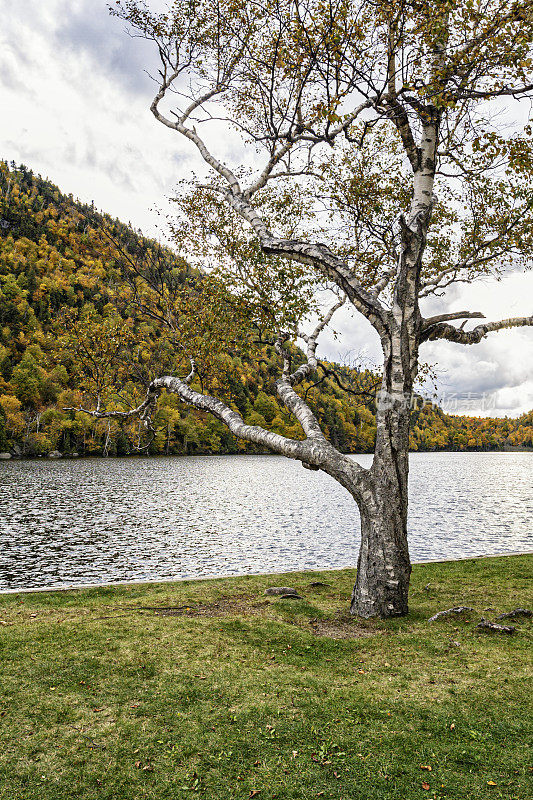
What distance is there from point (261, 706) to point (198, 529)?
84.4 feet

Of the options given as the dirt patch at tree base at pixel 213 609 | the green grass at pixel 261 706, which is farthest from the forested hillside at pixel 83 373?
the green grass at pixel 261 706

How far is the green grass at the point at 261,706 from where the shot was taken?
190 inches

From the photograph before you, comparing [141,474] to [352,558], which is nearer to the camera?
[352,558]

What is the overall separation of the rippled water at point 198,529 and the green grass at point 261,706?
11.1m

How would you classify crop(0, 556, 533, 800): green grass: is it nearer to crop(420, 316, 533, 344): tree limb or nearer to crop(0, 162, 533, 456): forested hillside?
crop(420, 316, 533, 344): tree limb

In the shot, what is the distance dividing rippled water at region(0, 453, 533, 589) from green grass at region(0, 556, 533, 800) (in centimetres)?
1108

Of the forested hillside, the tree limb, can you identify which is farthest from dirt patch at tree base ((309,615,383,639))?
the tree limb

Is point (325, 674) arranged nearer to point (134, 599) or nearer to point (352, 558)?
point (134, 599)

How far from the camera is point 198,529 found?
31.2 meters

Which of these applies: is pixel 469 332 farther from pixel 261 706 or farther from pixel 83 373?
pixel 83 373

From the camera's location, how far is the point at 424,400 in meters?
11.5

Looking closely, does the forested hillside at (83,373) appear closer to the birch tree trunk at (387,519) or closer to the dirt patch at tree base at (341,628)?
Result: the birch tree trunk at (387,519)

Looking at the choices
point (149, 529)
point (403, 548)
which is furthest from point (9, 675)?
point (149, 529)

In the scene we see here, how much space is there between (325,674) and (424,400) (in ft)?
21.6
